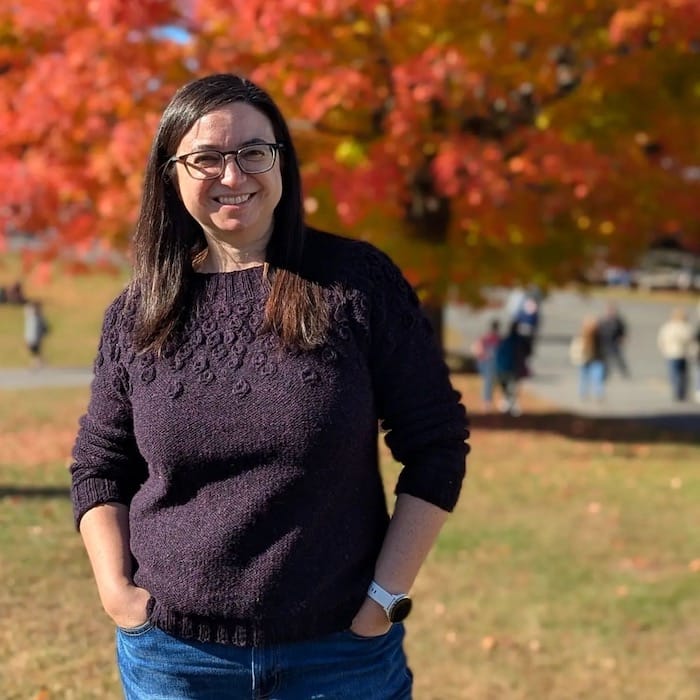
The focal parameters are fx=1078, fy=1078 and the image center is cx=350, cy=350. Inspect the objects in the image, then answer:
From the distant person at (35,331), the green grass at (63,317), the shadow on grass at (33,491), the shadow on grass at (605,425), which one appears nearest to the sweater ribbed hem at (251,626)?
the shadow on grass at (33,491)

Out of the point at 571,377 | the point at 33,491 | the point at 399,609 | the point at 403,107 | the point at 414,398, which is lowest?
the point at 571,377

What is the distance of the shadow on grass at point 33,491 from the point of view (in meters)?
7.19

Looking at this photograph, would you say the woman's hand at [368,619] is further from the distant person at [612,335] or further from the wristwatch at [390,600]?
the distant person at [612,335]

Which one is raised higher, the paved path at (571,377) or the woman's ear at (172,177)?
the woman's ear at (172,177)

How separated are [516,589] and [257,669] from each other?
412cm

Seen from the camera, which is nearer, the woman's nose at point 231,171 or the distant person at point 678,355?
the woman's nose at point 231,171

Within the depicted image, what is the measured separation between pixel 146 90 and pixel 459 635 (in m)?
5.32

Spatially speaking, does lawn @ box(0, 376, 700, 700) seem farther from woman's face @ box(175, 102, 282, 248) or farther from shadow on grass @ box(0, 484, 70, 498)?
woman's face @ box(175, 102, 282, 248)

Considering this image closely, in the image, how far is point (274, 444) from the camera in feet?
5.86

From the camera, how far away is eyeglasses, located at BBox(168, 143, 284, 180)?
6.22 feet

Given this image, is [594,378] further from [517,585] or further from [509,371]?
[517,585]

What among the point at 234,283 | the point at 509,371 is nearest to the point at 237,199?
the point at 234,283

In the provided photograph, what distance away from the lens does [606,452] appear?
407 inches

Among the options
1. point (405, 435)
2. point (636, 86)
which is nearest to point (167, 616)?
point (405, 435)
